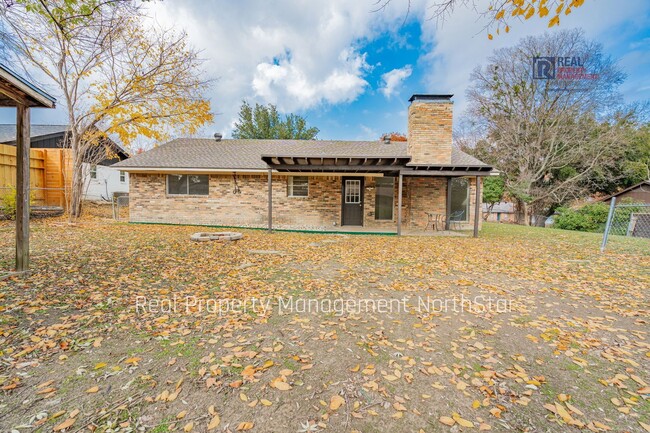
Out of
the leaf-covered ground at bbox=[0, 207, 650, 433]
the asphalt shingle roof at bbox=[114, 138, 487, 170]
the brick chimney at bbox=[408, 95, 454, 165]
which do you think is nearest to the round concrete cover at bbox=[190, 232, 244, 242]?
the leaf-covered ground at bbox=[0, 207, 650, 433]

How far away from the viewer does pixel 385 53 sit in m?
16.0

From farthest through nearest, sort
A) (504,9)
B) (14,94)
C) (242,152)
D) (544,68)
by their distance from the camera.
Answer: (544,68) → (242,152) → (14,94) → (504,9)

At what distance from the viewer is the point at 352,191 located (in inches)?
480

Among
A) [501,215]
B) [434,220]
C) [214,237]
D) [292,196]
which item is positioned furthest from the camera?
[501,215]

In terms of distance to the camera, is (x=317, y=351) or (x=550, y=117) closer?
(x=317, y=351)

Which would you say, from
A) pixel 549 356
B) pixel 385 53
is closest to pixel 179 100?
pixel 385 53

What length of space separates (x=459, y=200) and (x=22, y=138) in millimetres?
13292

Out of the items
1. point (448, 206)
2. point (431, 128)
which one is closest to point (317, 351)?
point (448, 206)

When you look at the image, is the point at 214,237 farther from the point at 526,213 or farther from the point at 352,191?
the point at 526,213

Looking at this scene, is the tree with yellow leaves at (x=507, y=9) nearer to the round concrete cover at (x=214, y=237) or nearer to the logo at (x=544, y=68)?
the round concrete cover at (x=214, y=237)

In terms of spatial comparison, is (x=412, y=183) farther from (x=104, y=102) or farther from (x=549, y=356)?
(x=104, y=102)

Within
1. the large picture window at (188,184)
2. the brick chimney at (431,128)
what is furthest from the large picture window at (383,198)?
the large picture window at (188,184)

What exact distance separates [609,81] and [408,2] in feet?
71.1

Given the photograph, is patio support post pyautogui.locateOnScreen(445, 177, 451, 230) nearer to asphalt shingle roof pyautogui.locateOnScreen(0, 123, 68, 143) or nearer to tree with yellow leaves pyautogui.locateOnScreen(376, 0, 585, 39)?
tree with yellow leaves pyautogui.locateOnScreen(376, 0, 585, 39)
